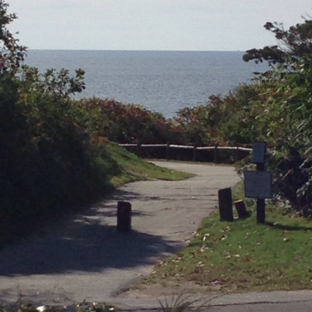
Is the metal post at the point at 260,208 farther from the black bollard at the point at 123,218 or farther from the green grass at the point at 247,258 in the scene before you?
the black bollard at the point at 123,218

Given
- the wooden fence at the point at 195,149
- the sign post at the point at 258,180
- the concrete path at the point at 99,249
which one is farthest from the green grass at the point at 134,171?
the sign post at the point at 258,180

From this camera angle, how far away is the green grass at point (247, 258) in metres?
10.8

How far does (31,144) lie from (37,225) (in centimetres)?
149

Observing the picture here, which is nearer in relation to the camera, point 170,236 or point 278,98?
point 170,236

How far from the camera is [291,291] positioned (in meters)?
10.1

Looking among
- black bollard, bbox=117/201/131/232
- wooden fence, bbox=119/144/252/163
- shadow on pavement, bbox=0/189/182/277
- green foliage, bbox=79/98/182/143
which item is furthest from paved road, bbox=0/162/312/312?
green foliage, bbox=79/98/182/143

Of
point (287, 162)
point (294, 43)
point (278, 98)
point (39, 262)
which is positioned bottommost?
point (39, 262)

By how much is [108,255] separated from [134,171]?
1518cm

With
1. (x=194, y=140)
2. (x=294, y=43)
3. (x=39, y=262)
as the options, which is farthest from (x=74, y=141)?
(x=194, y=140)

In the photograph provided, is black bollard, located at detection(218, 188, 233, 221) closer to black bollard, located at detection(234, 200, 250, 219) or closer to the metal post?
black bollard, located at detection(234, 200, 250, 219)

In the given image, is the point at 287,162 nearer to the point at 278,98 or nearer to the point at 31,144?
the point at 31,144

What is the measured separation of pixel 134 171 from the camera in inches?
1133

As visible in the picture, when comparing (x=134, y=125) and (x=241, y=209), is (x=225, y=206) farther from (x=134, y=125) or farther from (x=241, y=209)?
(x=134, y=125)

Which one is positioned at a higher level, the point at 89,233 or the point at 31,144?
the point at 31,144
